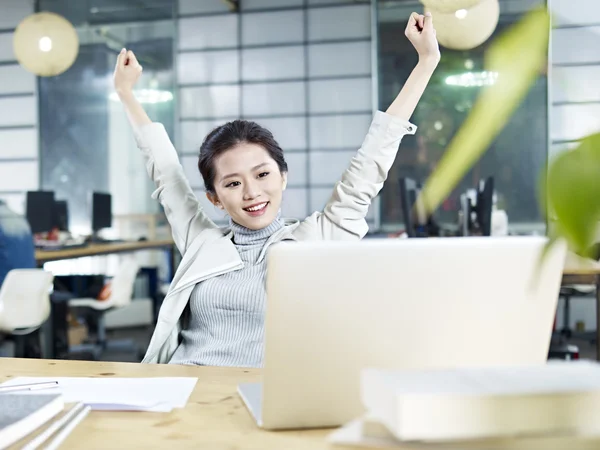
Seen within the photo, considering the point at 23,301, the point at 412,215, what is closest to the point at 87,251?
the point at 23,301

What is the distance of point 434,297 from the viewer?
0.67 metres

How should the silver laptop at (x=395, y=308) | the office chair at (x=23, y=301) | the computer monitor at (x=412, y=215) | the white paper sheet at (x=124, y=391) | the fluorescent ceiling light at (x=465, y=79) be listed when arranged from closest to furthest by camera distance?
the silver laptop at (x=395, y=308) < the white paper sheet at (x=124, y=391) < the office chair at (x=23, y=301) < the computer monitor at (x=412, y=215) < the fluorescent ceiling light at (x=465, y=79)

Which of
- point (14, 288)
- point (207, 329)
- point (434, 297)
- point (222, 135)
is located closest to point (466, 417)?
point (434, 297)

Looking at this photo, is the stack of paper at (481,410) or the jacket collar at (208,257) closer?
the stack of paper at (481,410)

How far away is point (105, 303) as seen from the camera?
4391mm

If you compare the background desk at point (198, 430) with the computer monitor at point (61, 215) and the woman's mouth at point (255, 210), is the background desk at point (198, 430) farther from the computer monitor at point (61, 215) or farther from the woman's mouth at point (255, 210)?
the computer monitor at point (61, 215)

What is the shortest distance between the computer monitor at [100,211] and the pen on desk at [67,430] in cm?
505

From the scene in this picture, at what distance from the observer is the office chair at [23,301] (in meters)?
3.18

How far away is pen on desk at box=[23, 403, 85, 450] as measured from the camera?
27.5 inches

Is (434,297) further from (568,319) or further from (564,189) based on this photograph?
(568,319)

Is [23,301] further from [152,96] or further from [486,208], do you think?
[152,96]

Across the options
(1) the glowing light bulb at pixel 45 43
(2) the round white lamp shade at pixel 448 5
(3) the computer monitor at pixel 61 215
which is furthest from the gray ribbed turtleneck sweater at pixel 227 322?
(3) the computer monitor at pixel 61 215

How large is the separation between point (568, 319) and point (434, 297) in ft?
16.9

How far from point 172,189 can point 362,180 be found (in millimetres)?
446
